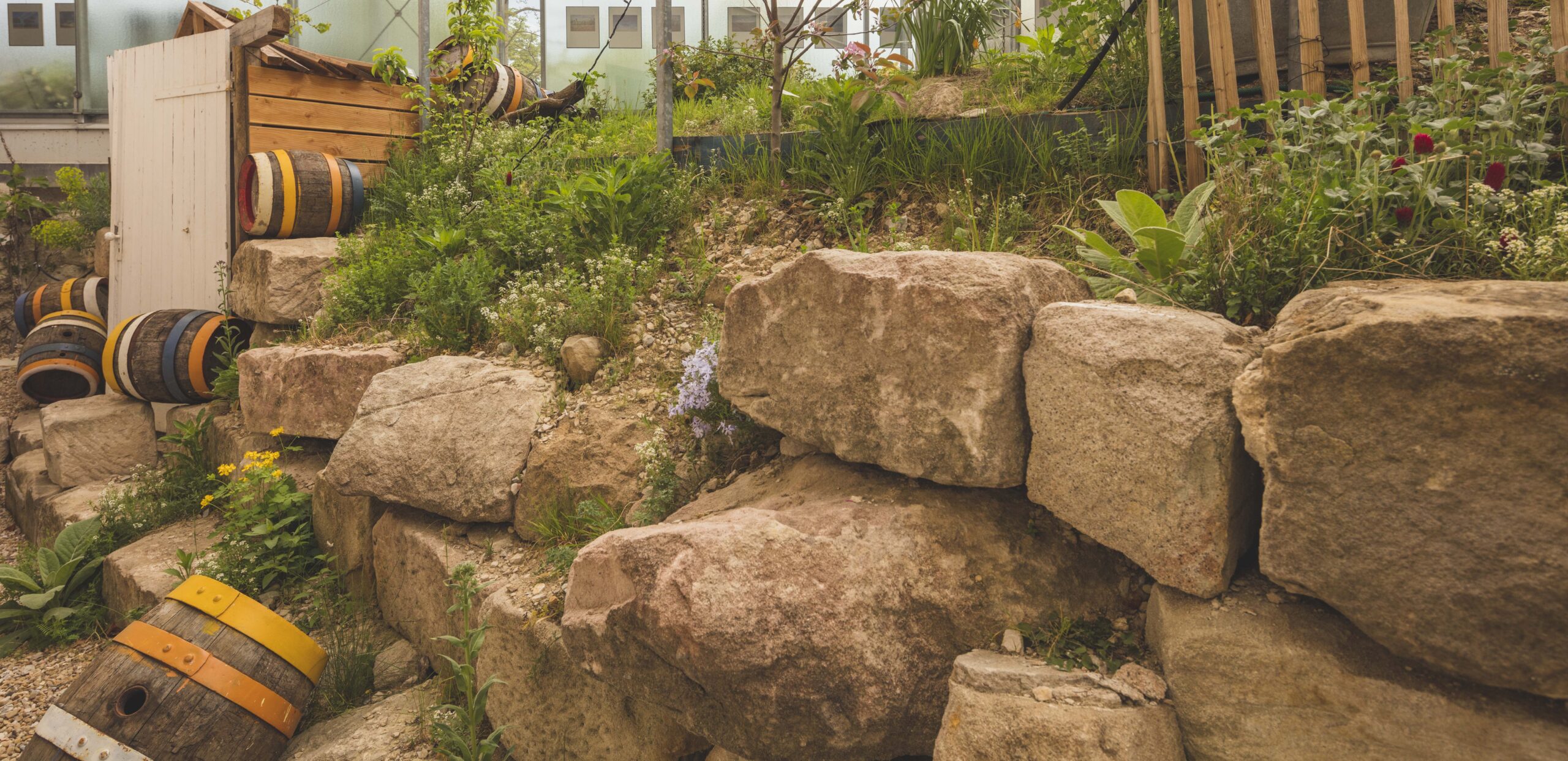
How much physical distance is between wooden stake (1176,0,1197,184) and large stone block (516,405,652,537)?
2.28 metres

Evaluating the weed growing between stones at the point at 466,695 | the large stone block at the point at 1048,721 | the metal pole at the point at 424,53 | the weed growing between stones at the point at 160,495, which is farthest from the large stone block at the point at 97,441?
the large stone block at the point at 1048,721

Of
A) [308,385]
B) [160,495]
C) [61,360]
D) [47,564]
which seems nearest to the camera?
[308,385]

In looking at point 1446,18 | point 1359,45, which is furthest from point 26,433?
point 1446,18

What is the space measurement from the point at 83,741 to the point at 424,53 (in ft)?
18.8

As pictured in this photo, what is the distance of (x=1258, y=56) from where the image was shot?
328 cm

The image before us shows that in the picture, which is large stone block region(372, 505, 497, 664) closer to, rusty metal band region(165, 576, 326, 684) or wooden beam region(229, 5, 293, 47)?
rusty metal band region(165, 576, 326, 684)

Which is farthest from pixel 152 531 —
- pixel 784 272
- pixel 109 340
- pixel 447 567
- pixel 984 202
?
pixel 984 202

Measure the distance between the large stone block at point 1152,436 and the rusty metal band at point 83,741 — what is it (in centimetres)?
322

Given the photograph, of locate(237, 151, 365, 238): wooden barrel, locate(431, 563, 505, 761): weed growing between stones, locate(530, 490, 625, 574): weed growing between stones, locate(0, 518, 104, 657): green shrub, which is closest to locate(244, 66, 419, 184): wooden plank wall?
locate(237, 151, 365, 238): wooden barrel

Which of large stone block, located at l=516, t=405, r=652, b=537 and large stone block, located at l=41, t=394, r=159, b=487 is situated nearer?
large stone block, located at l=516, t=405, r=652, b=537

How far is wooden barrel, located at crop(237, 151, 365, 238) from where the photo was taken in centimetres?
569

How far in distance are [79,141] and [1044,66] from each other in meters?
10.6

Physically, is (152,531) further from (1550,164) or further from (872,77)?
(1550,164)

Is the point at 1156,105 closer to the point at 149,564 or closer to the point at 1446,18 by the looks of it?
the point at 1446,18
